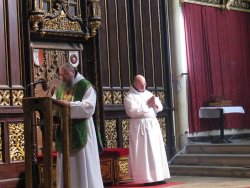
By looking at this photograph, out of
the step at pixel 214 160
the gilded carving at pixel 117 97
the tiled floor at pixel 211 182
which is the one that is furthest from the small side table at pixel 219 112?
the gilded carving at pixel 117 97

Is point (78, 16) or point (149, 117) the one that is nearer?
point (149, 117)

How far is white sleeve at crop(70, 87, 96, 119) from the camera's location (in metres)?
6.67

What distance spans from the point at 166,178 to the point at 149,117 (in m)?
1.11

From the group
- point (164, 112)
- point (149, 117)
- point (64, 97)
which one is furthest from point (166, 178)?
point (64, 97)

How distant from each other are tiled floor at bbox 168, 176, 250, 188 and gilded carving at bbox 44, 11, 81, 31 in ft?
10.4

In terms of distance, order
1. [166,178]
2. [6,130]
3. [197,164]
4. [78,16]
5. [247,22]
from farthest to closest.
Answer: [247,22] < [197,164] < [78,16] < [166,178] < [6,130]

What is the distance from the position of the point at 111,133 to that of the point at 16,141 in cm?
217

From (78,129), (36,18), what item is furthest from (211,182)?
(36,18)

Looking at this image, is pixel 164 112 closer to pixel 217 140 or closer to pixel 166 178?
pixel 217 140

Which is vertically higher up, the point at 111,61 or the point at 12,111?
the point at 111,61

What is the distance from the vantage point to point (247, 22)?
1409cm

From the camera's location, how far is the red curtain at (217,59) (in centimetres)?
1238

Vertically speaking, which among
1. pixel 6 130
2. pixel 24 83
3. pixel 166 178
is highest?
pixel 24 83

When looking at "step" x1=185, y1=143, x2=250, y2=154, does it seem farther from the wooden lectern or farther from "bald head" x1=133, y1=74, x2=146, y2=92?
the wooden lectern
